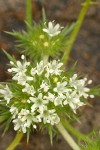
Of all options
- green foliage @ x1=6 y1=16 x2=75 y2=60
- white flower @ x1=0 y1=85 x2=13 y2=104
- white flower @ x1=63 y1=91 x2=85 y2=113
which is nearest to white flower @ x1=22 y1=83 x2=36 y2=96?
white flower @ x1=0 y1=85 x2=13 y2=104

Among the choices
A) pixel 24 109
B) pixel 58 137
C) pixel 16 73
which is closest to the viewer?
pixel 24 109

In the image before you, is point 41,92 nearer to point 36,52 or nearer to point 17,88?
point 17,88

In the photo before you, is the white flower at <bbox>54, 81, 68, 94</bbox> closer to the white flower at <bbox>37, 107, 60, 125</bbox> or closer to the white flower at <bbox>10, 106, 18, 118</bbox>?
the white flower at <bbox>37, 107, 60, 125</bbox>

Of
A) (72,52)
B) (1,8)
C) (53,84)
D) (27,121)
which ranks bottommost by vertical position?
(27,121)

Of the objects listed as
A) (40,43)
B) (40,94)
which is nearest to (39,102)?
(40,94)

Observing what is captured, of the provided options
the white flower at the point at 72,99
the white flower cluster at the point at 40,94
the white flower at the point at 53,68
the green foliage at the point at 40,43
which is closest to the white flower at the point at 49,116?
the white flower cluster at the point at 40,94

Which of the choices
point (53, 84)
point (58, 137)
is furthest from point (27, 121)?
point (58, 137)

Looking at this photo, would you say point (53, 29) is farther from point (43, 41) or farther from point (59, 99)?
point (59, 99)

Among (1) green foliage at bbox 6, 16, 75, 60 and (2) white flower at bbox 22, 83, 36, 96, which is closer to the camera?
(2) white flower at bbox 22, 83, 36, 96
